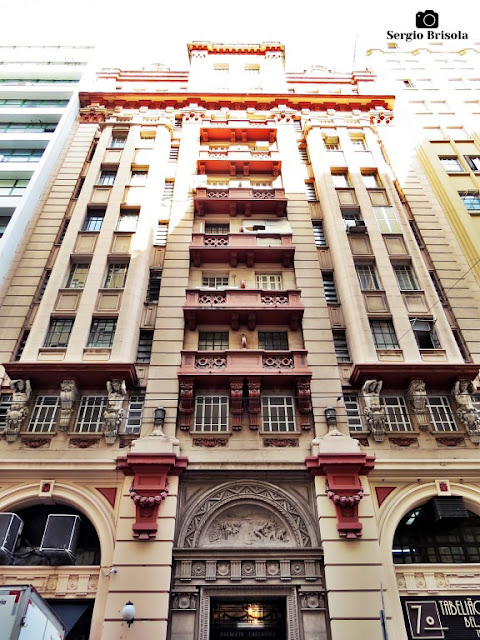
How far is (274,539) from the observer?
52.5 feet

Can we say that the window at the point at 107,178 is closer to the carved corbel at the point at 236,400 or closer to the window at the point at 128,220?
the window at the point at 128,220

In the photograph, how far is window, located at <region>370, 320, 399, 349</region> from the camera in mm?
20531

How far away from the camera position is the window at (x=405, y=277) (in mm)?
23016

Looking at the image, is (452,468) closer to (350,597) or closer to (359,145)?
(350,597)

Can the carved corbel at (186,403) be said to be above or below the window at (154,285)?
below

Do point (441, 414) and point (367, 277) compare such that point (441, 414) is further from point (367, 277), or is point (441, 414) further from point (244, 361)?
point (244, 361)

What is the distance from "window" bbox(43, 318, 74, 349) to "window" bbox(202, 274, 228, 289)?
6789 millimetres

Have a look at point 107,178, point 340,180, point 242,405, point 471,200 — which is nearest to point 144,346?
point 242,405

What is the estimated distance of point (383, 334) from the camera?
68.8 ft

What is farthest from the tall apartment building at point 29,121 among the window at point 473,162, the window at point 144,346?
the window at point 473,162

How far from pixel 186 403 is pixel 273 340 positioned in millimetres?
5366

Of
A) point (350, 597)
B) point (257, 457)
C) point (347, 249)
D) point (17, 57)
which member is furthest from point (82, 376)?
point (17, 57)

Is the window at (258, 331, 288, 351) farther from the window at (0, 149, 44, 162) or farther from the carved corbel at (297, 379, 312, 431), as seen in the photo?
the window at (0, 149, 44, 162)

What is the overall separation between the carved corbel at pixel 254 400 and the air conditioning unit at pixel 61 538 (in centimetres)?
725
